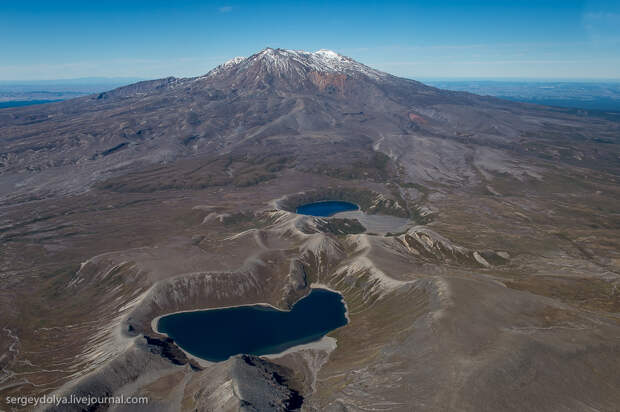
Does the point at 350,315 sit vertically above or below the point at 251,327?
above

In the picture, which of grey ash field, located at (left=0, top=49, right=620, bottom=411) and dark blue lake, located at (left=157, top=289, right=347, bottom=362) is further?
dark blue lake, located at (left=157, top=289, right=347, bottom=362)

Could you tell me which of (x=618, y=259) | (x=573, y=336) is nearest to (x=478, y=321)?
(x=573, y=336)

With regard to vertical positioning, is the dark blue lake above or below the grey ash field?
below

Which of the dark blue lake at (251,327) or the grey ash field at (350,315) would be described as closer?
the grey ash field at (350,315)

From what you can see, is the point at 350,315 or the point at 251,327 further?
the point at 350,315

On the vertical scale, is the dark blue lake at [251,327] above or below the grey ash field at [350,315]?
below

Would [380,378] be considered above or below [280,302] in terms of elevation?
above

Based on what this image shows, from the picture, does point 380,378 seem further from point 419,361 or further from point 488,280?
point 488,280

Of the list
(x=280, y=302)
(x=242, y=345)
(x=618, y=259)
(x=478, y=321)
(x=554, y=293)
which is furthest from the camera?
(x=618, y=259)
